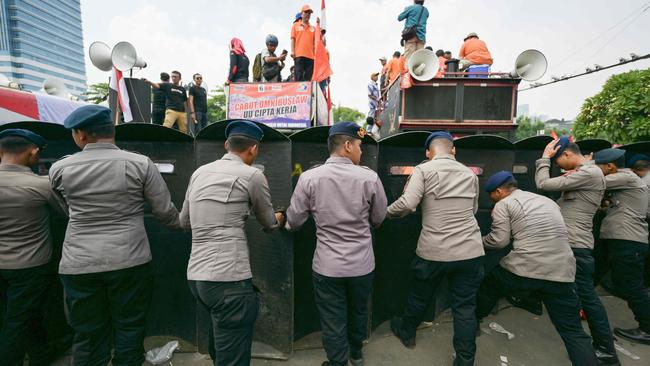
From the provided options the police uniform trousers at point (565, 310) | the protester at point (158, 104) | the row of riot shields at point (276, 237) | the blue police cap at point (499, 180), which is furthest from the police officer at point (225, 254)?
the protester at point (158, 104)

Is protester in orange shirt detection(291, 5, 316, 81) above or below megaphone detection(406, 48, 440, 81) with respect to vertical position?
above

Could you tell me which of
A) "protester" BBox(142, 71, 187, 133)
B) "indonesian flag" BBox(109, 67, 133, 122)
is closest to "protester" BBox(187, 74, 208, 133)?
→ "protester" BBox(142, 71, 187, 133)

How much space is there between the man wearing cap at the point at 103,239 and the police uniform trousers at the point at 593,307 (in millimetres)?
3687

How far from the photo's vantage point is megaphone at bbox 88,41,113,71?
6211 mm

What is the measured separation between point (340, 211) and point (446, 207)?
994 millimetres

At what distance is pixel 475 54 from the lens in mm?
6047

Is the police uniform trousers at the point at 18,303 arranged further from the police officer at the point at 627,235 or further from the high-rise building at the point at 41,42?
the high-rise building at the point at 41,42

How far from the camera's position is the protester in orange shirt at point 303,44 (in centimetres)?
613

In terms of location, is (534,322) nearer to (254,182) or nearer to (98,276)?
(254,182)

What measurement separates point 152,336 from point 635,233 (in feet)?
16.6

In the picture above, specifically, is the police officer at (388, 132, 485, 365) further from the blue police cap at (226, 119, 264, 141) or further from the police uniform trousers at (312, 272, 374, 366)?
the blue police cap at (226, 119, 264, 141)

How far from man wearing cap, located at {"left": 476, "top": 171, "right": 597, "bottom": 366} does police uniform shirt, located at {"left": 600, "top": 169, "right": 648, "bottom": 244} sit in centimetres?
117

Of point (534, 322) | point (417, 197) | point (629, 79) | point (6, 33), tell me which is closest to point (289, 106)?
point (417, 197)

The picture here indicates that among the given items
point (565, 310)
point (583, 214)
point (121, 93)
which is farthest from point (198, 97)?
point (565, 310)
